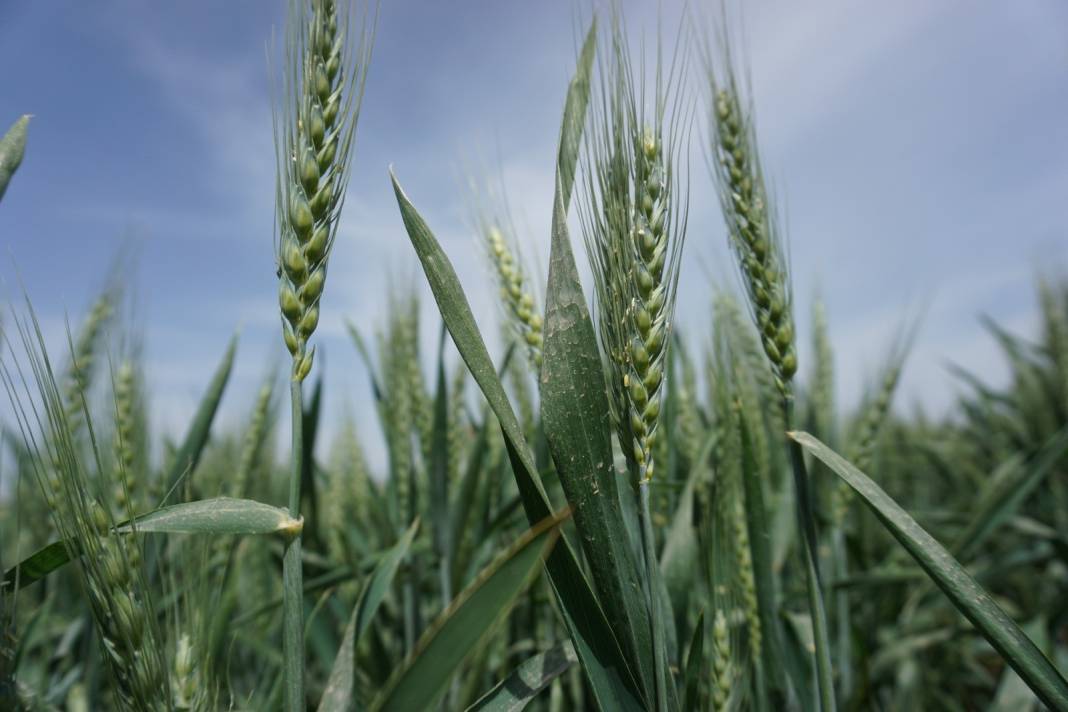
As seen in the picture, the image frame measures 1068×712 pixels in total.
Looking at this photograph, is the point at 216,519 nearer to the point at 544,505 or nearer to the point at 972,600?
the point at 544,505

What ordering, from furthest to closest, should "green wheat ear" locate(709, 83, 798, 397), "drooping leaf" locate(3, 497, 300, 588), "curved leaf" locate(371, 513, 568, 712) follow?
"green wheat ear" locate(709, 83, 798, 397), "drooping leaf" locate(3, 497, 300, 588), "curved leaf" locate(371, 513, 568, 712)

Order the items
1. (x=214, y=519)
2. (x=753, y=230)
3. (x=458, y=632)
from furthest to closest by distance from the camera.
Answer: (x=753, y=230)
(x=214, y=519)
(x=458, y=632)

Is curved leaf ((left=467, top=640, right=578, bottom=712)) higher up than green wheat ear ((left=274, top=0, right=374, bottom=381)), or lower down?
lower down

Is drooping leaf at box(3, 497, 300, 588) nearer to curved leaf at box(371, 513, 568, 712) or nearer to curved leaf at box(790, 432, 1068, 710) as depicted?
curved leaf at box(371, 513, 568, 712)

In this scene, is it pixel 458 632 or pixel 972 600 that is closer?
pixel 458 632

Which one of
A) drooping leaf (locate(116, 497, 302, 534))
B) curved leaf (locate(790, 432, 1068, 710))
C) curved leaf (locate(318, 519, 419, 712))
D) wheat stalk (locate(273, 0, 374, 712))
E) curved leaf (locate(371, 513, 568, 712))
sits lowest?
curved leaf (locate(790, 432, 1068, 710))

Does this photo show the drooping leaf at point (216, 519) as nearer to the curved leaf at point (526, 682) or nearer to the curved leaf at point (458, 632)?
the curved leaf at point (458, 632)

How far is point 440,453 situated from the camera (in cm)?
160

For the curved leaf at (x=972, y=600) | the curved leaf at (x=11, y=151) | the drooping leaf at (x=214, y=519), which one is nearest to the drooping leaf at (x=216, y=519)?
the drooping leaf at (x=214, y=519)

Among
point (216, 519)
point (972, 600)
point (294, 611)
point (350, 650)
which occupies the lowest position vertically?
point (972, 600)

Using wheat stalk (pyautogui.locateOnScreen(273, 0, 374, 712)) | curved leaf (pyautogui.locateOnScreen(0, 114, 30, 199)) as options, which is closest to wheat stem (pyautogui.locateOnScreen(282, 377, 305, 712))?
wheat stalk (pyautogui.locateOnScreen(273, 0, 374, 712))

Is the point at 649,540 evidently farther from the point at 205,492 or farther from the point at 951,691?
the point at 951,691

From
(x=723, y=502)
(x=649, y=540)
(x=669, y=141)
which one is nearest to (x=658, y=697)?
(x=649, y=540)

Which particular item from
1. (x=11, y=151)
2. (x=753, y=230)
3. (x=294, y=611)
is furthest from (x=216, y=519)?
(x=753, y=230)
